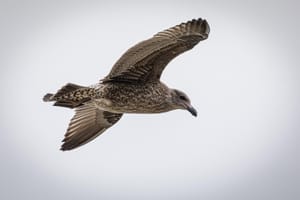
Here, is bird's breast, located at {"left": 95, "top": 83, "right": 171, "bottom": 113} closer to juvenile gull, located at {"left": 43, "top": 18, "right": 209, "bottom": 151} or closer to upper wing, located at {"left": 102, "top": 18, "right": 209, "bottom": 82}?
juvenile gull, located at {"left": 43, "top": 18, "right": 209, "bottom": 151}

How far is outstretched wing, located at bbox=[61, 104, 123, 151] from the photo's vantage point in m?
13.5

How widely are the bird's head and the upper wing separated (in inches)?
13.3

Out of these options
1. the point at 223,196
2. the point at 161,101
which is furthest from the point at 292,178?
the point at 161,101

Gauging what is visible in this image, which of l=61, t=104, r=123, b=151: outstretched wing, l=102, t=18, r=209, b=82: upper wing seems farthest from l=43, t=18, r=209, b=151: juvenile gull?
l=61, t=104, r=123, b=151: outstretched wing

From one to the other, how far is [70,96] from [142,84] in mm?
911

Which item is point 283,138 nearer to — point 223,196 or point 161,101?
point 223,196

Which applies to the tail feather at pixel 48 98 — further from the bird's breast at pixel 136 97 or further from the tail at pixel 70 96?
the bird's breast at pixel 136 97

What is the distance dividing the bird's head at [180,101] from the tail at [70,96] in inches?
41.7

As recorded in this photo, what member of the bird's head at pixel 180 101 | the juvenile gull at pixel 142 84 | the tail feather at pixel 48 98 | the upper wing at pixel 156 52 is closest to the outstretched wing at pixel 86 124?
the juvenile gull at pixel 142 84

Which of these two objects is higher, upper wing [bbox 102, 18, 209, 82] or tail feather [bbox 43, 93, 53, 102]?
upper wing [bbox 102, 18, 209, 82]

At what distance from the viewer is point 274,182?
8856 centimetres

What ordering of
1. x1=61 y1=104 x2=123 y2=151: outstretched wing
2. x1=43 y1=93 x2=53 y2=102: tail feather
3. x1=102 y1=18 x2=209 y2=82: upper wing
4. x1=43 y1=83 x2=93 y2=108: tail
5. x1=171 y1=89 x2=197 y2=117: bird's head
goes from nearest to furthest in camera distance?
x1=102 y1=18 x2=209 y2=82: upper wing
x1=43 y1=83 x2=93 y2=108: tail
x1=43 y1=93 x2=53 y2=102: tail feather
x1=171 y1=89 x2=197 y2=117: bird's head
x1=61 y1=104 x2=123 y2=151: outstretched wing

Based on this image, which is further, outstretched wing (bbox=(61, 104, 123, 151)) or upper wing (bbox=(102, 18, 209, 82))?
outstretched wing (bbox=(61, 104, 123, 151))

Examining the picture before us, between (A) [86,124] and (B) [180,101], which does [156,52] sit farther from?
(A) [86,124]
